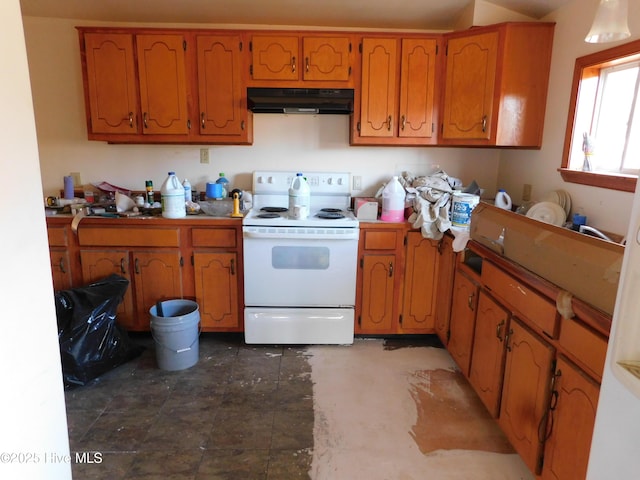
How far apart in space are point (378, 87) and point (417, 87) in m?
0.26

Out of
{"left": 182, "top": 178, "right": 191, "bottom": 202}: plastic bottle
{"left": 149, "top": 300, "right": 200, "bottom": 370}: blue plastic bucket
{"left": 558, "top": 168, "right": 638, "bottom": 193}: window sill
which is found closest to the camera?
{"left": 558, "top": 168, "right": 638, "bottom": 193}: window sill

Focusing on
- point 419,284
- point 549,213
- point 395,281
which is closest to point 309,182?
point 395,281

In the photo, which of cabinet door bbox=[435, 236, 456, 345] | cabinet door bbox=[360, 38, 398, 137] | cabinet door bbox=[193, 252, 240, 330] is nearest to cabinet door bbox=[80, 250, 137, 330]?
cabinet door bbox=[193, 252, 240, 330]

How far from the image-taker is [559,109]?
97.0 inches

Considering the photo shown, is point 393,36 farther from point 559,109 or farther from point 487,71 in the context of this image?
point 559,109

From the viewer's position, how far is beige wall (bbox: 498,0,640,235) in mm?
2016

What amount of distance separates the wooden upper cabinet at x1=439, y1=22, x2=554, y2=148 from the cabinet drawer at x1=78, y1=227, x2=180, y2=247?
202cm

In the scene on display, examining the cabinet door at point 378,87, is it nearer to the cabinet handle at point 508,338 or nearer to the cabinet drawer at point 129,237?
the cabinet drawer at point 129,237

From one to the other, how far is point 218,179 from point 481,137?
1.85m

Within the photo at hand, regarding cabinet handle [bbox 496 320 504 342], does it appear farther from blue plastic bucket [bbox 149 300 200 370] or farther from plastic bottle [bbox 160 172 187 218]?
plastic bottle [bbox 160 172 187 218]

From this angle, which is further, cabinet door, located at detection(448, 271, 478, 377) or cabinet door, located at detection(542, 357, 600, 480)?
cabinet door, located at detection(448, 271, 478, 377)

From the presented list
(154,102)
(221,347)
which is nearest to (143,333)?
(221,347)

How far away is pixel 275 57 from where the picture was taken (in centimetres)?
272

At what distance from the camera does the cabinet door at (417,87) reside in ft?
8.96
